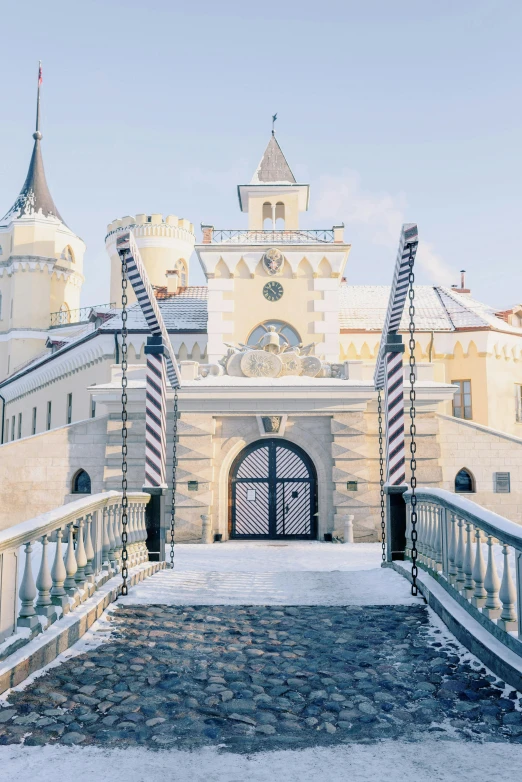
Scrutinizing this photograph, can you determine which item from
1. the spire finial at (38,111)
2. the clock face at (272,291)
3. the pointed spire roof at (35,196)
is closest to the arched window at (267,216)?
the clock face at (272,291)

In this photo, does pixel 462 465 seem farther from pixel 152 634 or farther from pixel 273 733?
pixel 273 733

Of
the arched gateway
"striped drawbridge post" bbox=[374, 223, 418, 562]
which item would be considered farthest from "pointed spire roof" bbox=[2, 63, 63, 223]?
"striped drawbridge post" bbox=[374, 223, 418, 562]

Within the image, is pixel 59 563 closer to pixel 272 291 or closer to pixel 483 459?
pixel 483 459

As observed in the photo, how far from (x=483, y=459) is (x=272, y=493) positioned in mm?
6225

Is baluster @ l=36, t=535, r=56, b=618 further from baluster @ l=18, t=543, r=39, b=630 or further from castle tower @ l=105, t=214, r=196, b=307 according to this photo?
castle tower @ l=105, t=214, r=196, b=307

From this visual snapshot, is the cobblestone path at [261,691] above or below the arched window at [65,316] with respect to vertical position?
below

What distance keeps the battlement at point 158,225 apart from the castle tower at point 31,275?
4.96 m

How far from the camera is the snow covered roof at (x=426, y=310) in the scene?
28.9 meters

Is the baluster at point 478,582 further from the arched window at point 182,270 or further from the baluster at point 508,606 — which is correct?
the arched window at point 182,270

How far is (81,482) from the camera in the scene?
20812 mm

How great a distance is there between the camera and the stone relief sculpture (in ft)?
66.6

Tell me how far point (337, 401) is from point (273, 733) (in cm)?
1576

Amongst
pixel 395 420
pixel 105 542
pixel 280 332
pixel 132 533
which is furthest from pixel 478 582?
pixel 280 332

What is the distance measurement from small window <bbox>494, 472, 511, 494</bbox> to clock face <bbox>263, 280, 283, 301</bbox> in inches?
373
